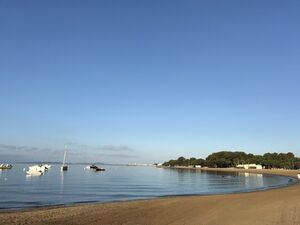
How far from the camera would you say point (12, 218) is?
2362 cm

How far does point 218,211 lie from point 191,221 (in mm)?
5732

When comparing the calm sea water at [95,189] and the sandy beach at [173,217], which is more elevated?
the calm sea water at [95,189]

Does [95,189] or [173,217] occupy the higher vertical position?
[95,189]

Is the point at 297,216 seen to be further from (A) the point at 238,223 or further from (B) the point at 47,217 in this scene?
(B) the point at 47,217

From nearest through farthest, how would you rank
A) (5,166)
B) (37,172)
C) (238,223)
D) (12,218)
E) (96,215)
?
(238,223)
(12,218)
(96,215)
(37,172)
(5,166)

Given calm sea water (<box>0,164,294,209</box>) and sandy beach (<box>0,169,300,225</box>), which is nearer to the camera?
sandy beach (<box>0,169,300,225</box>)

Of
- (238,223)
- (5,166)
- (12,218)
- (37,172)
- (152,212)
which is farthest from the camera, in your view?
(5,166)

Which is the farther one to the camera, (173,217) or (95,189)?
(95,189)

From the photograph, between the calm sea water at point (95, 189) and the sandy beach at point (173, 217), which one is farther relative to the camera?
the calm sea water at point (95, 189)

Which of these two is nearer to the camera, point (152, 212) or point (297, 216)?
point (297, 216)

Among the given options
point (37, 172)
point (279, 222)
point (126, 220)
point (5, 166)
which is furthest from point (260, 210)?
point (5, 166)

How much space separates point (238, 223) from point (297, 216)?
473cm

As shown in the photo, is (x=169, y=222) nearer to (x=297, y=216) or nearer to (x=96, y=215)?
(x=96, y=215)

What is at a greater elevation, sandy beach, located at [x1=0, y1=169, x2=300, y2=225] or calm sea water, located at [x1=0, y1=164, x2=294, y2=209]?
calm sea water, located at [x1=0, y1=164, x2=294, y2=209]
